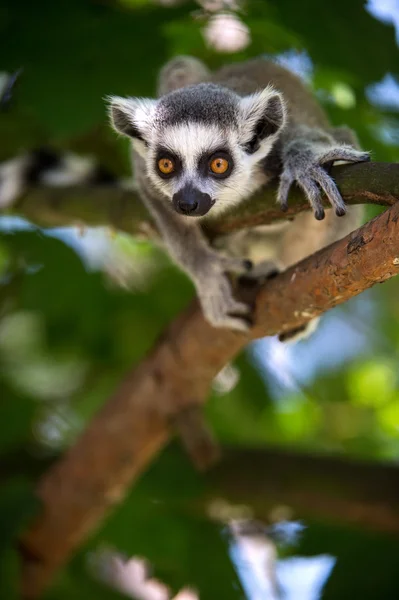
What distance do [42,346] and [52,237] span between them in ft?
2.72

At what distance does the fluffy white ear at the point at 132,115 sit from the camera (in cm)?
309

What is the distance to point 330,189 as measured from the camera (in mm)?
2363

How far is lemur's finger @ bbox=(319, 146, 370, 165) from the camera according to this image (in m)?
2.40

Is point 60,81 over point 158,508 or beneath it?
over

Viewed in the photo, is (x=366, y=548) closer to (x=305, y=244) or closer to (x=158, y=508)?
(x=158, y=508)

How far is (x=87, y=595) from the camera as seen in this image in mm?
4008

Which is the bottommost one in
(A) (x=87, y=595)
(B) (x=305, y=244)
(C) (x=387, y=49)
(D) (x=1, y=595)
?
(A) (x=87, y=595)

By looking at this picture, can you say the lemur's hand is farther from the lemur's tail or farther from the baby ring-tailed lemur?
the lemur's tail

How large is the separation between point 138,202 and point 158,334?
0.90m

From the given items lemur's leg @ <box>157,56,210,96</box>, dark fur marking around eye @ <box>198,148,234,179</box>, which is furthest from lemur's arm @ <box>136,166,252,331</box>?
lemur's leg @ <box>157,56,210,96</box>

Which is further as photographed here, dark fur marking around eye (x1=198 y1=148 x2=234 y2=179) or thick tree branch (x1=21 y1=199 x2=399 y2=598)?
thick tree branch (x1=21 y1=199 x2=399 y2=598)

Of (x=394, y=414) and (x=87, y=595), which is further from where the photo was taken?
(x=394, y=414)

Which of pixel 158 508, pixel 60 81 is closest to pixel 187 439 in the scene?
pixel 158 508

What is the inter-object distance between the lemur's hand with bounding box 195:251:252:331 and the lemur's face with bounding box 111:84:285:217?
201 millimetres
